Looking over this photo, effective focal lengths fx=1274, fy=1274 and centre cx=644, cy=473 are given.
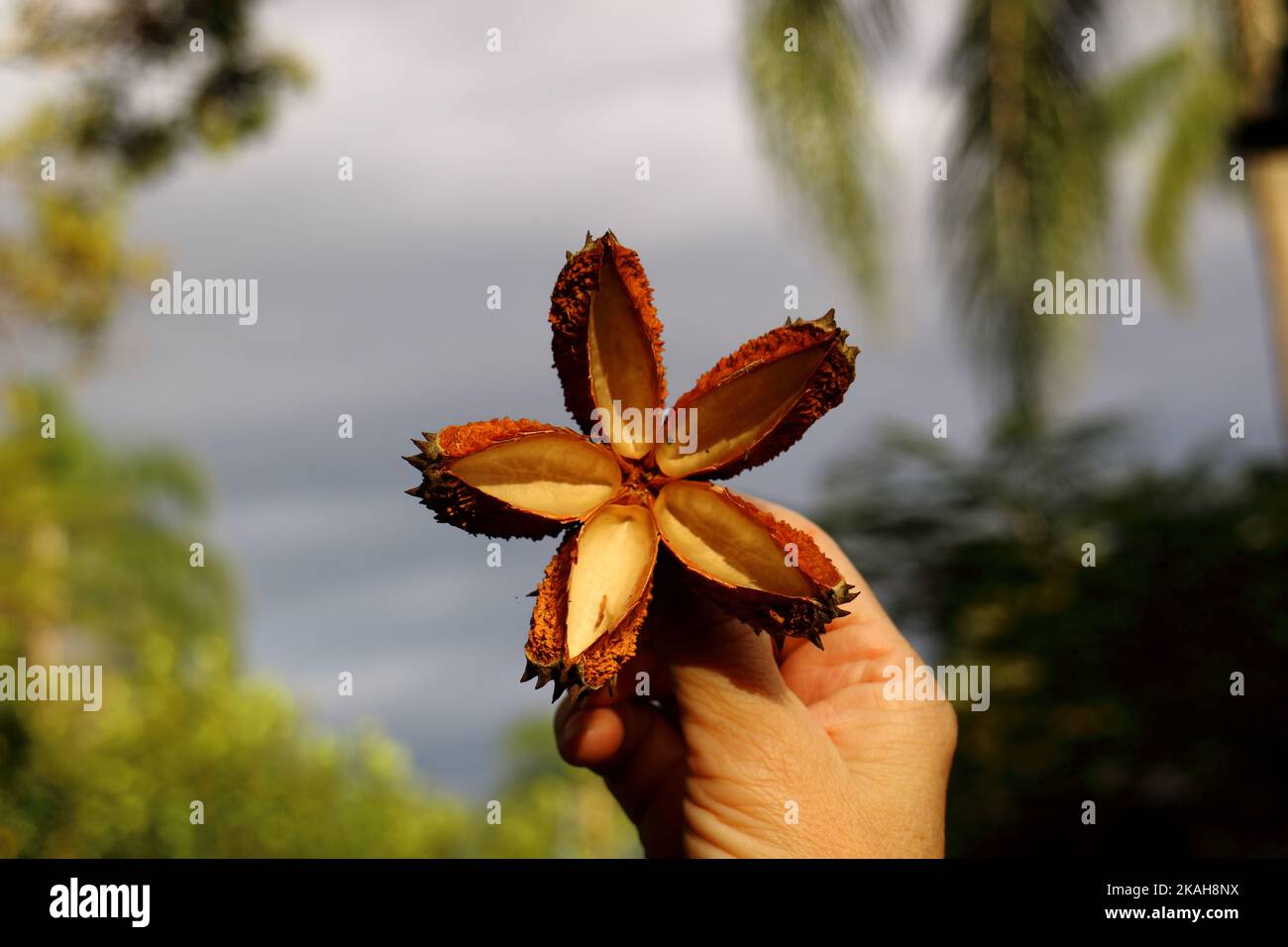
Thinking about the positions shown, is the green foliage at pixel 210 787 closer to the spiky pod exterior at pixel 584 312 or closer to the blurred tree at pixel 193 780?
the blurred tree at pixel 193 780

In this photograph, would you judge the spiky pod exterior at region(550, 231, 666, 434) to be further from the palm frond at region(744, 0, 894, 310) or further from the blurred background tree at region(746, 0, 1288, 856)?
the palm frond at region(744, 0, 894, 310)

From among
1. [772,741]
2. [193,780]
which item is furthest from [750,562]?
[193,780]

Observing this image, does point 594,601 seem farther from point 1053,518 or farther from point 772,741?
point 1053,518

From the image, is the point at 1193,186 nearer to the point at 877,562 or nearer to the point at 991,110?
the point at 991,110

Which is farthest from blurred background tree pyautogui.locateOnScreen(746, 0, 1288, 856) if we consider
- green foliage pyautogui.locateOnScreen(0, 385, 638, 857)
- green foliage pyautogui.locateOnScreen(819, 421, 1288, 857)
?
green foliage pyautogui.locateOnScreen(0, 385, 638, 857)

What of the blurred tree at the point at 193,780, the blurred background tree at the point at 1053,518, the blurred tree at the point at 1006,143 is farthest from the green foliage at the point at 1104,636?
the blurred tree at the point at 193,780
